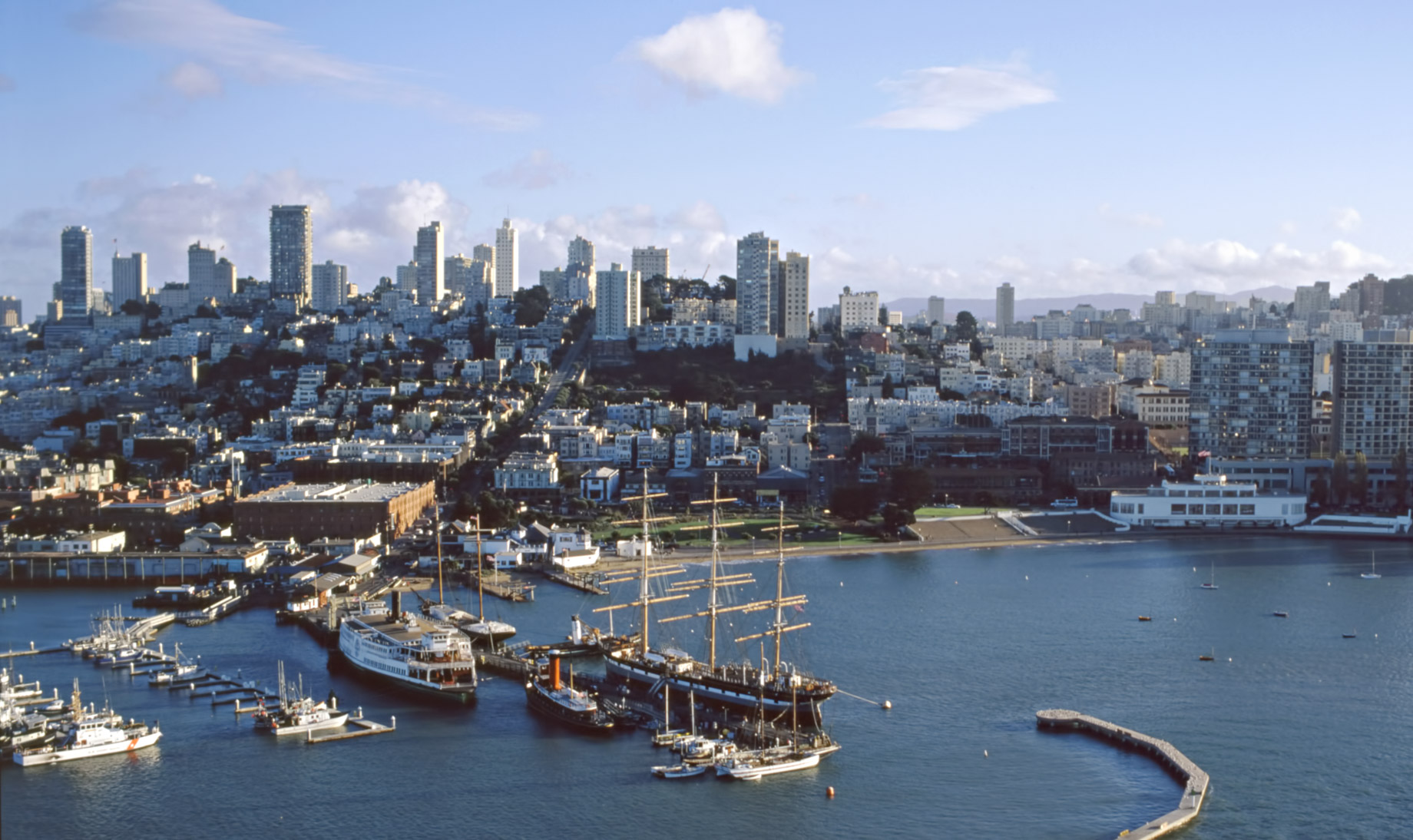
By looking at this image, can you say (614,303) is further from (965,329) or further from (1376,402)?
(1376,402)

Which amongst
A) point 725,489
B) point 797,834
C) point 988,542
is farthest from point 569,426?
point 797,834

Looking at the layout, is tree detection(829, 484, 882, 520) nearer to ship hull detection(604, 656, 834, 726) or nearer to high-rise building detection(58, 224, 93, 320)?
ship hull detection(604, 656, 834, 726)

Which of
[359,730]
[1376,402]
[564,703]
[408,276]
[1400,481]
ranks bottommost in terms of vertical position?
[359,730]

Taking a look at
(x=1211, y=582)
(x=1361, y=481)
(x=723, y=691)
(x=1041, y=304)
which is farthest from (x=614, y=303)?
(x=1041, y=304)

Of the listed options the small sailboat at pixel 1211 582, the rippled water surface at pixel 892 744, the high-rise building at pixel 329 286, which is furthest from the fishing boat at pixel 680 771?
the high-rise building at pixel 329 286

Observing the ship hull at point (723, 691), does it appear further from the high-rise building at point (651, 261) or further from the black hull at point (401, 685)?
the high-rise building at point (651, 261)

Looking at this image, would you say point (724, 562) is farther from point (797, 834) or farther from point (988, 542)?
point (797, 834)

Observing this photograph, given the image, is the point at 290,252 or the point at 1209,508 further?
the point at 290,252
